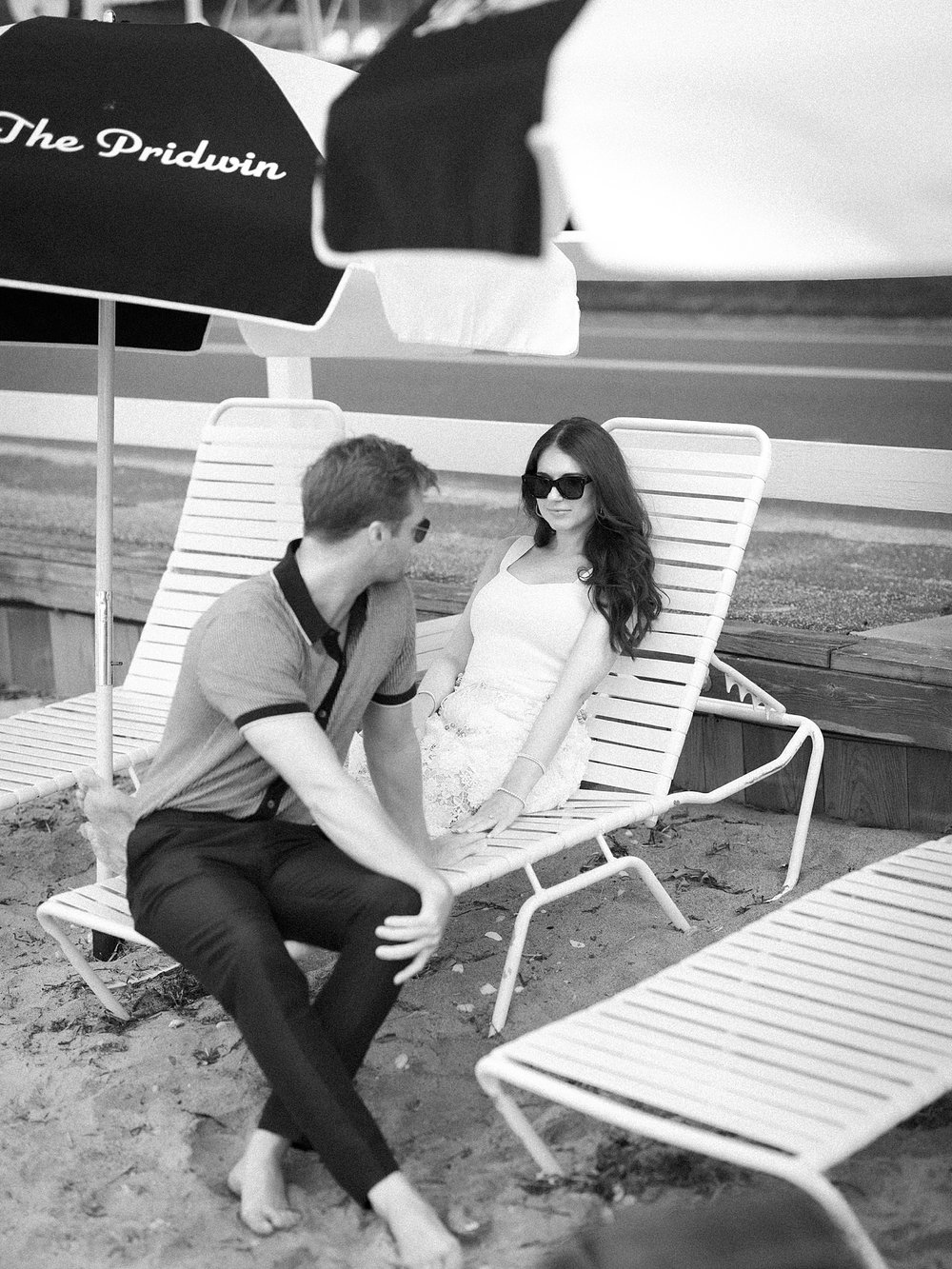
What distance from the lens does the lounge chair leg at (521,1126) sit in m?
2.28

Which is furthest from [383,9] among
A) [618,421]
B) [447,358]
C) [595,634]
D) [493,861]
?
[447,358]

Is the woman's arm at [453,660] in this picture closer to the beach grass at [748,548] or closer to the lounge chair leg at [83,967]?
the beach grass at [748,548]

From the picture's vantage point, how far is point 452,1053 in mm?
2920

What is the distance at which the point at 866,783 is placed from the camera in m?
4.07

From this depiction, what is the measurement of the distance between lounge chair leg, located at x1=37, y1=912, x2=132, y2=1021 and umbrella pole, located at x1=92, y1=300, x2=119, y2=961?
1.04 feet

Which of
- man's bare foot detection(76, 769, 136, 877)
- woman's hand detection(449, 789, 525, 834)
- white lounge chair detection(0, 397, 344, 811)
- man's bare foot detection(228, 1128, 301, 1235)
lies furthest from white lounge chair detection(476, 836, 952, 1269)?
white lounge chair detection(0, 397, 344, 811)

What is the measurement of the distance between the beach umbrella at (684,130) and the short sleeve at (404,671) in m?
0.90

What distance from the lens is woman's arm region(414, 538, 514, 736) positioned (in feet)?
11.9

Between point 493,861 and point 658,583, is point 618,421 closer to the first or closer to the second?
point 658,583

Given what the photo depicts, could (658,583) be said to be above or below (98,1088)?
above

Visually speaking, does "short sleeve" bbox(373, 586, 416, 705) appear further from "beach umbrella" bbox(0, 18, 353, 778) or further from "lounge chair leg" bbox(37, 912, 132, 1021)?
"lounge chair leg" bbox(37, 912, 132, 1021)

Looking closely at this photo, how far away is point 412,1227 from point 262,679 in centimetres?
89

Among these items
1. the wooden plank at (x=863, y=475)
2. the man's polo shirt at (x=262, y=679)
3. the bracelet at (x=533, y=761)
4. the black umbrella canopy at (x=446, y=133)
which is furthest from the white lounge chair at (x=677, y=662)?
the black umbrella canopy at (x=446, y=133)

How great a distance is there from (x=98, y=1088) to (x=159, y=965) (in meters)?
0.57
